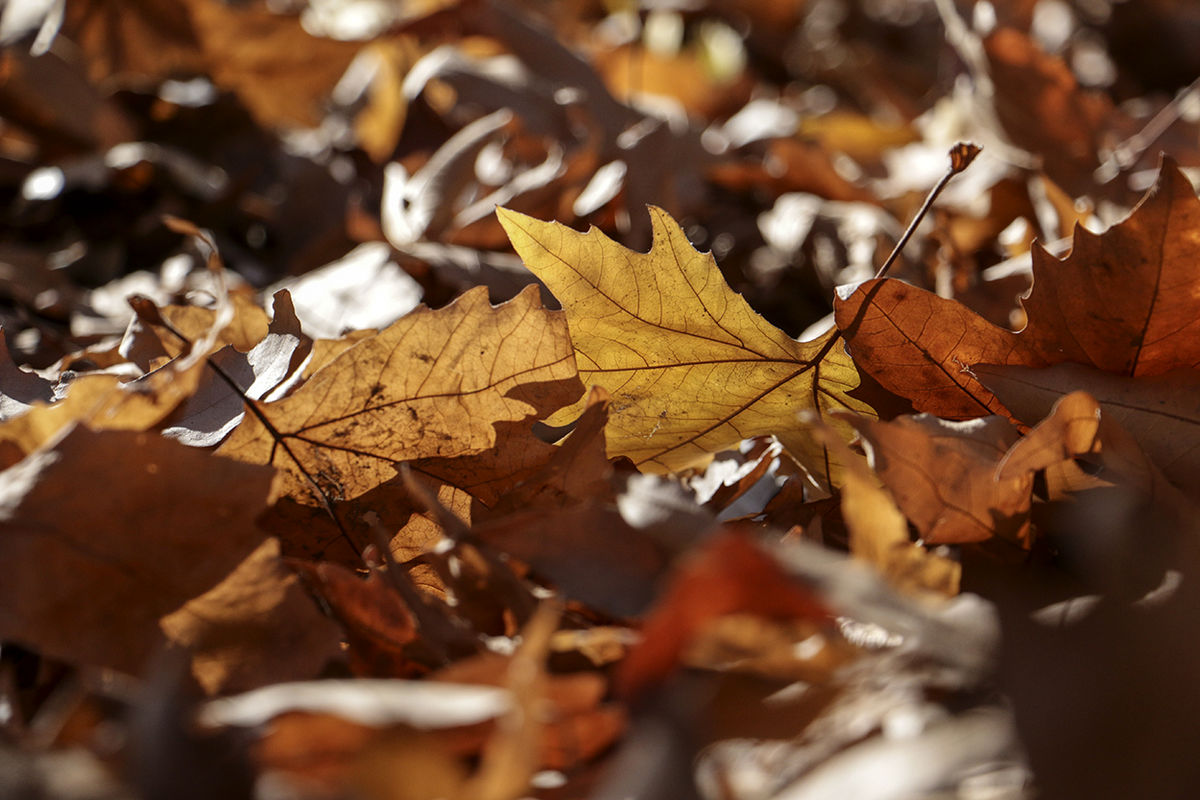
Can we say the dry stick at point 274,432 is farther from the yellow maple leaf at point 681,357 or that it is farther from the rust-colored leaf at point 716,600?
the rust-colored leaf at point 716,600

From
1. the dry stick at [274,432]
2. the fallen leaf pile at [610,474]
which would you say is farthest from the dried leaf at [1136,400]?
the dry stick at [274,432]

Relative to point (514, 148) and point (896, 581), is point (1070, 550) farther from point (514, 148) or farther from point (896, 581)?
point (514, 148)

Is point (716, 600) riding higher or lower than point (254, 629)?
higher

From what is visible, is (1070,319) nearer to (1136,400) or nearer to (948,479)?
(1136,400)

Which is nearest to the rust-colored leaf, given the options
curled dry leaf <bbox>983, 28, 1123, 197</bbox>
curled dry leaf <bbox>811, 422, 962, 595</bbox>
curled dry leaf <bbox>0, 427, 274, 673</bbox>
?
curled dry leaf <bbox>811, 422, 962, 595</bbox>

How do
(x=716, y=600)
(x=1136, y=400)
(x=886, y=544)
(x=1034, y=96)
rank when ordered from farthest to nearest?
(x=1034, y=96), (x=1136, y=400), (x=886, y=544), (x=716, y=600)

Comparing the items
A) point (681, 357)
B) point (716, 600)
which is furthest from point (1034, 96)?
point (716, 600)

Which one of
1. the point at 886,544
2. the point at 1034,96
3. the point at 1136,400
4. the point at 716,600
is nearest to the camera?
the point at 716,600

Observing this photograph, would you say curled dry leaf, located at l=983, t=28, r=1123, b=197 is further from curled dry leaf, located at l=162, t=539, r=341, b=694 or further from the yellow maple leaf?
curled dry leaf, located at l=162, t=539, r=341, b=694

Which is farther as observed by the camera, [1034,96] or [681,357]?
[1034,96]
